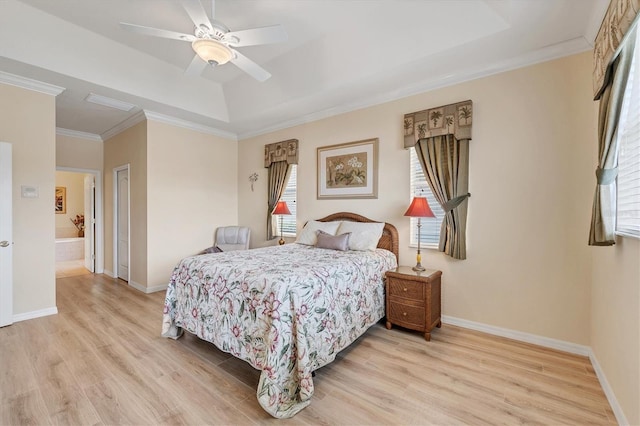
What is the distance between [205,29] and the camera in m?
2.13

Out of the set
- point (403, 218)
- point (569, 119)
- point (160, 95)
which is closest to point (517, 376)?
point (403, 218)

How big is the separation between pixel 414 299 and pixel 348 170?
6.39 ft

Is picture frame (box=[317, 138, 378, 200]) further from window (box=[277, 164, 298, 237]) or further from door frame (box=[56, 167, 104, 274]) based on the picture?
door frame (box=[56, 167, 104, 274])

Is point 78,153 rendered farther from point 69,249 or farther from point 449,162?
point 449,162

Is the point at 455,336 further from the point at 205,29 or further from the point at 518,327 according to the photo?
the point at 205,29

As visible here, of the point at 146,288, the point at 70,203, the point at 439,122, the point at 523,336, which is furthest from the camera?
the point at 70,203

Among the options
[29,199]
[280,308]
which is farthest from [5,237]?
[280,308]

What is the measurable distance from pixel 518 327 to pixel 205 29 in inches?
152

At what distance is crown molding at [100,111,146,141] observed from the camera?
173 inches

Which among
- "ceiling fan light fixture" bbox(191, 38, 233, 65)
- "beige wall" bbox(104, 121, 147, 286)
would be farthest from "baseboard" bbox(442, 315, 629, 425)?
"beige wall" bbox(104, 121, 147, 286)

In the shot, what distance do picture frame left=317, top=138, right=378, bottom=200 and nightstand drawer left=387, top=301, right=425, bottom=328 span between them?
4.75ft

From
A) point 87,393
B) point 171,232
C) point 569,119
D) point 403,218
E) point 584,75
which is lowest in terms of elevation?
point 87,393

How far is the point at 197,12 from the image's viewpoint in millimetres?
1940

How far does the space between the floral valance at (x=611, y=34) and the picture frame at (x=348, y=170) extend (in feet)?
6.93
